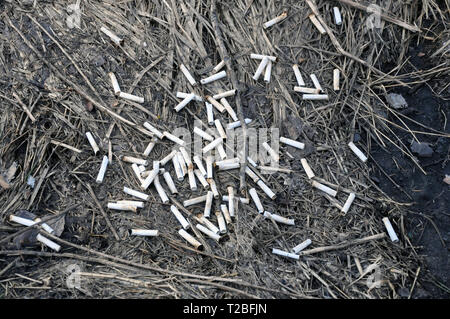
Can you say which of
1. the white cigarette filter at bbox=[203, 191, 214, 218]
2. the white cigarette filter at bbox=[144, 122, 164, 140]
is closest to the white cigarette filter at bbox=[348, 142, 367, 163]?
the white cigarette filter at bbox=[203, 191, 214, 218]

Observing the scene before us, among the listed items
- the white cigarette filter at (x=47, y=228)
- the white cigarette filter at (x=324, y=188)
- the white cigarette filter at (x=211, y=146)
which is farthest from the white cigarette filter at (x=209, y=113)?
the white cigarette filter at (x=47, y=228)

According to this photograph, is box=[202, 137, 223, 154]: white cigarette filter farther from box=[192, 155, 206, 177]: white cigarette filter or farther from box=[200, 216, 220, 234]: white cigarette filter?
box=[200, 216, 220, 234]: white cigarette filter

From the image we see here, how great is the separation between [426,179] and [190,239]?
2.95 meters

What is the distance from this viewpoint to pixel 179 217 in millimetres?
5664

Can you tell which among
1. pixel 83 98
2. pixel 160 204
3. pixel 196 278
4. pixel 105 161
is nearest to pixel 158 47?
pixel 83 98

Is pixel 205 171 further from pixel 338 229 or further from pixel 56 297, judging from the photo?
pixel 56 297

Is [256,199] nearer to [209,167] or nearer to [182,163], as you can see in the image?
[209,167]

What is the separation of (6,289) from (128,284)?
1.25 metres

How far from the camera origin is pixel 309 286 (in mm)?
5293

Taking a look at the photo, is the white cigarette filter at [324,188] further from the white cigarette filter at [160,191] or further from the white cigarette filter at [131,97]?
the white cigarette filter at [131,97]

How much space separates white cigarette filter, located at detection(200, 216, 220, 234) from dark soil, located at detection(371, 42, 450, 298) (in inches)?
81.4

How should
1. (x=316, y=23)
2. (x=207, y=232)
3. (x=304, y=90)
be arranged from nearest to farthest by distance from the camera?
1. (x=207, y=232)
2. (x=304, y=90)
3. (x=316, y=23)

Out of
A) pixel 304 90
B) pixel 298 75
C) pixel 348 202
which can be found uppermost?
pixel 298 75

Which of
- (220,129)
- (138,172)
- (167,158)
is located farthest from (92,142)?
(220,129)
